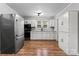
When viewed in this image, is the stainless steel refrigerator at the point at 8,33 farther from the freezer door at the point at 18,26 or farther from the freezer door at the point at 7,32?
the freezer door at the point at 18,26

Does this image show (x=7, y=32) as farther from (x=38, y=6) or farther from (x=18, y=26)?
(x=38, y=6)

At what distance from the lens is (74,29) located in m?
4.14

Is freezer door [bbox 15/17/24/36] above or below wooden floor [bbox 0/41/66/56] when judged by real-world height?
above

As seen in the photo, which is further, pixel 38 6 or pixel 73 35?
pixel 38 6

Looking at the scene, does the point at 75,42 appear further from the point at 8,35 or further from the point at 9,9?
the point at 9,9

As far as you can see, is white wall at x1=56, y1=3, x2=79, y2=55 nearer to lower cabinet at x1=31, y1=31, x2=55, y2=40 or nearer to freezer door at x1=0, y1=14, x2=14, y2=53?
freezer door at x1=0, y1=14, x2=14, y2=53

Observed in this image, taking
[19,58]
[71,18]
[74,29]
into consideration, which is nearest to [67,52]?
[74,29]

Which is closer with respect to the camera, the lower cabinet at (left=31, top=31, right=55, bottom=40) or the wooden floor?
the wooden floor

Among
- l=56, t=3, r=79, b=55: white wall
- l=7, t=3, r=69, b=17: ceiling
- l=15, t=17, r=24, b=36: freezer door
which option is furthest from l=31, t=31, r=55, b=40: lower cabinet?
l=56, t=3, r=79, b=55: white wall

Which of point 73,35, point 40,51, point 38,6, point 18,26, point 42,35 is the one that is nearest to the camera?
point 73,35

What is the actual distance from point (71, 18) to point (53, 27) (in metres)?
5.47

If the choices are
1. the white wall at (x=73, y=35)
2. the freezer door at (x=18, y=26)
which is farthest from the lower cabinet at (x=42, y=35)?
the white wall at (x=73, y=35)

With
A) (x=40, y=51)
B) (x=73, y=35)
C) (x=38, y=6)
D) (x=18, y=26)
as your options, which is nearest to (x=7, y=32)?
(x=18, y=26)

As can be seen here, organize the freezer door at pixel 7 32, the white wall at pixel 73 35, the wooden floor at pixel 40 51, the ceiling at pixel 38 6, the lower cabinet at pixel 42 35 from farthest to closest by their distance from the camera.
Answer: the lower cabinet at pixel 42 35
the ceiling at pixel 38 6
the wooden floor at pixel 40 51
the freezer door at pixel 7 32
the white wall at pixel 73 35
